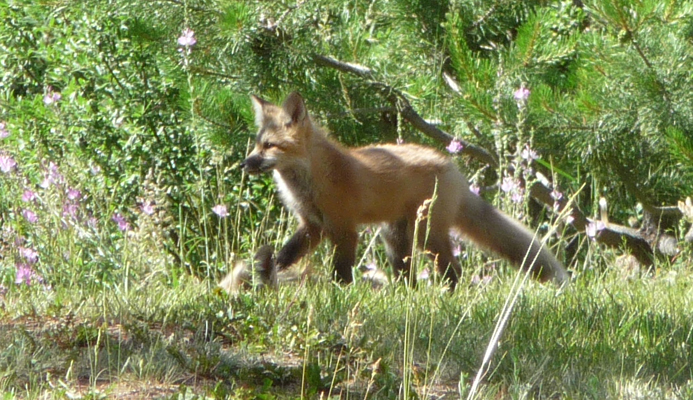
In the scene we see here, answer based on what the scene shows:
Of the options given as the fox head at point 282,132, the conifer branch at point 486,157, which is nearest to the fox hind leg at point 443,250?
the conifer branch at point 486,157

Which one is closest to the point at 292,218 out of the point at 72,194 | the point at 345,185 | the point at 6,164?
the point at 345,185

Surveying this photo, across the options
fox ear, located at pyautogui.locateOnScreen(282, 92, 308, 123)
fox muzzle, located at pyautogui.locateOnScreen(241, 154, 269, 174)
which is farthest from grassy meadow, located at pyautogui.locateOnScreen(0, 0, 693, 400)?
fox ear, located at pyautogui.locateOnScreen(282, 92, 308, 123)

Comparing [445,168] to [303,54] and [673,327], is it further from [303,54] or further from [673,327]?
[673,327]

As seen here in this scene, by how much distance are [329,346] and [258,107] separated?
2930 mm

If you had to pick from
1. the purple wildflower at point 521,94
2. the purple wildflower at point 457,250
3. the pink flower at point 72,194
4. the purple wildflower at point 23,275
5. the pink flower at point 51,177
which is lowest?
the purple wildflower at point 457,250

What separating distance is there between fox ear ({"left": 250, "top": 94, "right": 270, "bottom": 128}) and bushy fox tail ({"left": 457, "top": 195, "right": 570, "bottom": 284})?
4.87ft

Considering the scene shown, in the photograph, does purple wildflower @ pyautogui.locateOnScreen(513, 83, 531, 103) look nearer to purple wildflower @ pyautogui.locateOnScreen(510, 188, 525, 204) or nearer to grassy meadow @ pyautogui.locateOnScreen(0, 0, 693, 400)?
grassy meadow @ pyautogui.locateOnScreen(0, 0, 693, 400)

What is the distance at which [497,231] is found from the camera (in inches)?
241

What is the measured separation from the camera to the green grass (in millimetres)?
2893

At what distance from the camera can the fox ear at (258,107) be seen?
229 inches

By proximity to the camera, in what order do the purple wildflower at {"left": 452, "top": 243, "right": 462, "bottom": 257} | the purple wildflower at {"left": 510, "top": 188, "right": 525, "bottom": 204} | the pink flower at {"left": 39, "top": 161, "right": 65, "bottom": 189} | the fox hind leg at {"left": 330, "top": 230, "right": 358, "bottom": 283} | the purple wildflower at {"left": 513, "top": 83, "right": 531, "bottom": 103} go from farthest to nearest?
the purple wildflower at {"left": 452, "top": 243, "right": 462, "bottom": 257}
the purple wildflower at {"left": 510, "top": 188, "right": 525, "bottom": 204}
the fox hind leg at {"left": 330, "top": 230, "right": 358, "bottom": 283}
the purple wildflower at {"left": 513, "top": 83, "right": 531, "bottom": 103}
the pink flower at {"left": 39, "top": 161, "right": 65, "bottom": 189}

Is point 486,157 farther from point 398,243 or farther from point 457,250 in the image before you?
point 398,243

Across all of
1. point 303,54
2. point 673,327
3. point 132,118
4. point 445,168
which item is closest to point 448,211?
point 445,168

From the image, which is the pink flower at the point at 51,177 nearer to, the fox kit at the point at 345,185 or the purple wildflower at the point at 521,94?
the fox kit at the point at 345,185
